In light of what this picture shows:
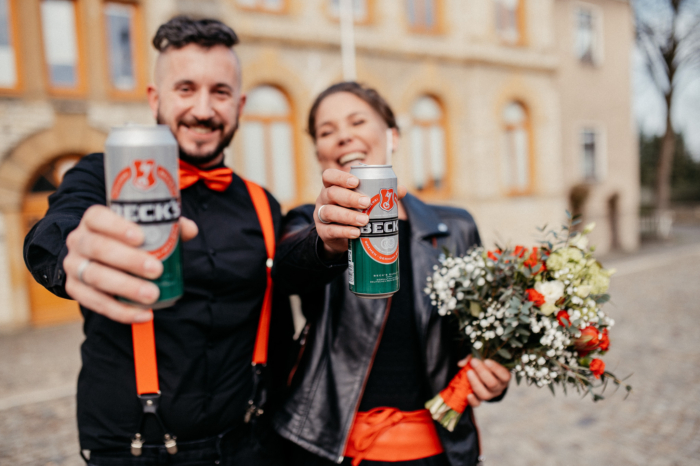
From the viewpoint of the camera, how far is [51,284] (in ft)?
3.65

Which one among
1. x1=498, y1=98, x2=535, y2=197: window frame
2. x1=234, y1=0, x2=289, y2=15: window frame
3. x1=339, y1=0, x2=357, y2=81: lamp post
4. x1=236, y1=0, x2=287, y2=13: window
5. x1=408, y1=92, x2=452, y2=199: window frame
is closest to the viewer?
x1=234, y1=0, x2=289, y2=15: window frame

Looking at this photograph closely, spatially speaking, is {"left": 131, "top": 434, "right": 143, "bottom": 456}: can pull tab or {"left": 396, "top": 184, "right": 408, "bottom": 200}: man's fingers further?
{"left": 131, "top": 434, "right": 143, "bottom": 456}: can pull tab

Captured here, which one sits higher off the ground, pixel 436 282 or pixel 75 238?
pixel 75 238

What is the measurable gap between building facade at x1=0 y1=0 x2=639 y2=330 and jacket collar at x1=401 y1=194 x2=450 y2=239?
303 inches

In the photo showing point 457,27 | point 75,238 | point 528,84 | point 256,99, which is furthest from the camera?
point 528,84

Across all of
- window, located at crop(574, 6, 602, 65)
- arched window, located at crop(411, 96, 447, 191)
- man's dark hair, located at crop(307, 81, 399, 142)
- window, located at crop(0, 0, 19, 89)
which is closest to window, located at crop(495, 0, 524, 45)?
window, located at crop(574, 6, 602, 65)

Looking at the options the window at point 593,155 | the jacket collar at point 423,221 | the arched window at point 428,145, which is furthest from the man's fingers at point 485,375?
the window at point 593,155

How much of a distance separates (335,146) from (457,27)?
11.2 meters

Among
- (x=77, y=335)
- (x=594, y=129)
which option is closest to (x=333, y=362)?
(x=77, y=335)

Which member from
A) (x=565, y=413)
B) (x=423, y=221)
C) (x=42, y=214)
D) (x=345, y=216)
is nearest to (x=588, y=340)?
(x=423, y=221)

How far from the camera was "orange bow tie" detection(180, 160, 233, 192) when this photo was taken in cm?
174

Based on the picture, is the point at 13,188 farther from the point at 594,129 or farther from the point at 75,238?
the point at 594,129

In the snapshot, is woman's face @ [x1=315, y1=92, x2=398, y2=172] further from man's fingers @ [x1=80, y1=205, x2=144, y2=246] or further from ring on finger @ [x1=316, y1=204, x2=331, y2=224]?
man's fingers @ [x1=80, y1=205, x2=144, y2=246]

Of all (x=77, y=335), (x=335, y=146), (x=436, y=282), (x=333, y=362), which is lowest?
(x=77, y=335)
